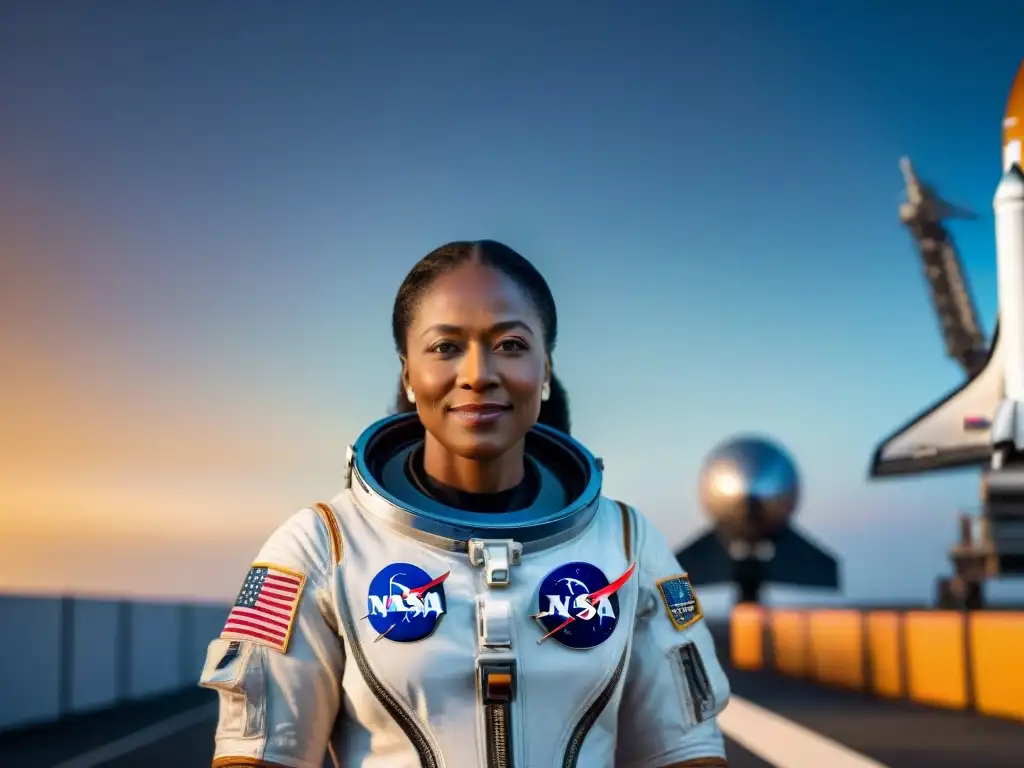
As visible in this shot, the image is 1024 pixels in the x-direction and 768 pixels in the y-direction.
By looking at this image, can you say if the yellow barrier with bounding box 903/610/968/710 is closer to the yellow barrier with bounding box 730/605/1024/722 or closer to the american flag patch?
the yellow barrier with bounding box 730/605/1024/722

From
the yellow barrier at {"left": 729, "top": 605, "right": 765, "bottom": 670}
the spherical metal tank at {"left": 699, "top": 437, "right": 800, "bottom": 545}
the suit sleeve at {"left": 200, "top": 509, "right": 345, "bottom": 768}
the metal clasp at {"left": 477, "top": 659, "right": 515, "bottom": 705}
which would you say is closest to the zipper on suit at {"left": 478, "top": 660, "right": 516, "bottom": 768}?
the metal clasp at {"left": 477, "top": 659, "right": 515, "bottom": 705}

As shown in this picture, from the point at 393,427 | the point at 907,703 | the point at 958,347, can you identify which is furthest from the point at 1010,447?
the point at 958,347

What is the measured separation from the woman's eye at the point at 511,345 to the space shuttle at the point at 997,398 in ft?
Answer: 71.0

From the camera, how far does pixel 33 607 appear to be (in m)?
13.8

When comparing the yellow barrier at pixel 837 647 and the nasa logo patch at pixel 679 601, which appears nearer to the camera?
Answer: the nasa logo patch at pixel 679 601

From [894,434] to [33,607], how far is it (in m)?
21.0

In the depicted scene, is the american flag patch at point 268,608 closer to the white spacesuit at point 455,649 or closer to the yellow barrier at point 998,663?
the white spacesuit at point 455,649

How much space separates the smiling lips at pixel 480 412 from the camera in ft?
9.08

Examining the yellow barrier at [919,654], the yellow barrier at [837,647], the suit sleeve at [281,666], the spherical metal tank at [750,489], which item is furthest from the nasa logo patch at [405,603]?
the spherical metal tank at [750,489]

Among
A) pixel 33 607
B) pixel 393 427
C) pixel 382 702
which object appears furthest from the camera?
pixel 33 607

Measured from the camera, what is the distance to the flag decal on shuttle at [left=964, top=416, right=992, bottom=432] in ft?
90.8

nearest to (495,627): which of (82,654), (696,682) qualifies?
A: (696,682)

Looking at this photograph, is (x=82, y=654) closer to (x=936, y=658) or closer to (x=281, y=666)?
(x=936, y=658)

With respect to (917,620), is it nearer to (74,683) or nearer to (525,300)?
(74,683)
